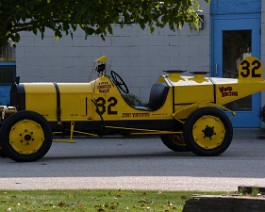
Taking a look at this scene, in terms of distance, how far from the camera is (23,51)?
20.8m

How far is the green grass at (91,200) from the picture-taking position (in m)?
9.16

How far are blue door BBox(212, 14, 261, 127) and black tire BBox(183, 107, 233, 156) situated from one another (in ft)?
16.6

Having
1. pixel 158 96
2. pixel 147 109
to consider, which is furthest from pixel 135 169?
pixel 158 96

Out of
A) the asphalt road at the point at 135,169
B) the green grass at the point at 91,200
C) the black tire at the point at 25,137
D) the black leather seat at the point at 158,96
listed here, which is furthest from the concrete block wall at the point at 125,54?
the green grass at the point at 91,200

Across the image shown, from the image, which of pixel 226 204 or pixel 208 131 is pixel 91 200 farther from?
pixel 208 131

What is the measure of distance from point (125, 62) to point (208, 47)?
2007 mm

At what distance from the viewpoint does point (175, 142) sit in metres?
15.9

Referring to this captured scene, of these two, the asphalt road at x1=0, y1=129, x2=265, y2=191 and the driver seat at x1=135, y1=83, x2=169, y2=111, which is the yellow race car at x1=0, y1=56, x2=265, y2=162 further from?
the asphalt road at x1=0, y1=129, x2=265, y2=191

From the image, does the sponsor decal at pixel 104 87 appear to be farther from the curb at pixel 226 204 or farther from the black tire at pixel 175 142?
the curb at pixel 226 204

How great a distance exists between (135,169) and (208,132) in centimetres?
215

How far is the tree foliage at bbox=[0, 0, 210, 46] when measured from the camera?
22.2ft

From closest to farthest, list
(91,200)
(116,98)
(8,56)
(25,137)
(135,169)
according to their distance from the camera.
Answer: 1. (91,200)
2. (135,169)
3. (25,137)
4. (116,98)
5. (8,56)

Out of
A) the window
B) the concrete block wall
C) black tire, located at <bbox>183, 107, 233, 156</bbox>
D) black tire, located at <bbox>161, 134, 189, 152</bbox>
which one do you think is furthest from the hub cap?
the window

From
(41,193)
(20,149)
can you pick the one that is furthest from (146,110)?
(41,193)
